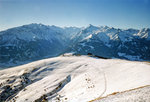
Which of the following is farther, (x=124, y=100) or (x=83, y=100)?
(x=83, y=100)

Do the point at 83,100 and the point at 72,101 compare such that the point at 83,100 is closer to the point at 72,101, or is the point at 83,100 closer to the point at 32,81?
the point at 72,101

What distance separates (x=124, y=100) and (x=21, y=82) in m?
42.7

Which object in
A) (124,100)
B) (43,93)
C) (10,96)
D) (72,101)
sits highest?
(124,100)

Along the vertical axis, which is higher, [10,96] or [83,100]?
[83,100]

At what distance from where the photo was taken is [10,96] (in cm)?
3659

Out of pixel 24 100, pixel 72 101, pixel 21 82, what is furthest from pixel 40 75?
pixel 72 101

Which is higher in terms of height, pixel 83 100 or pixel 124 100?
pixel 124 100

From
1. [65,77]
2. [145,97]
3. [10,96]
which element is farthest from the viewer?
[65,77]

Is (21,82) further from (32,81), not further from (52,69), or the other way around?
(52,69)

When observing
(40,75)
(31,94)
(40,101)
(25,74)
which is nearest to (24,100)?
(31,94)

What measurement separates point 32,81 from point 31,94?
447 inches

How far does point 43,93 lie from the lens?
3294cm

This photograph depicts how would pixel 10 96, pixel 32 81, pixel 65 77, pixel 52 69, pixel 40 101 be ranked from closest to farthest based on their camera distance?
pixel 40 101 < pixel 10 96 < pixel 65 77 < pixel 32 81 < pixel 52 69

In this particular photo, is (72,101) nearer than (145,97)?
No
